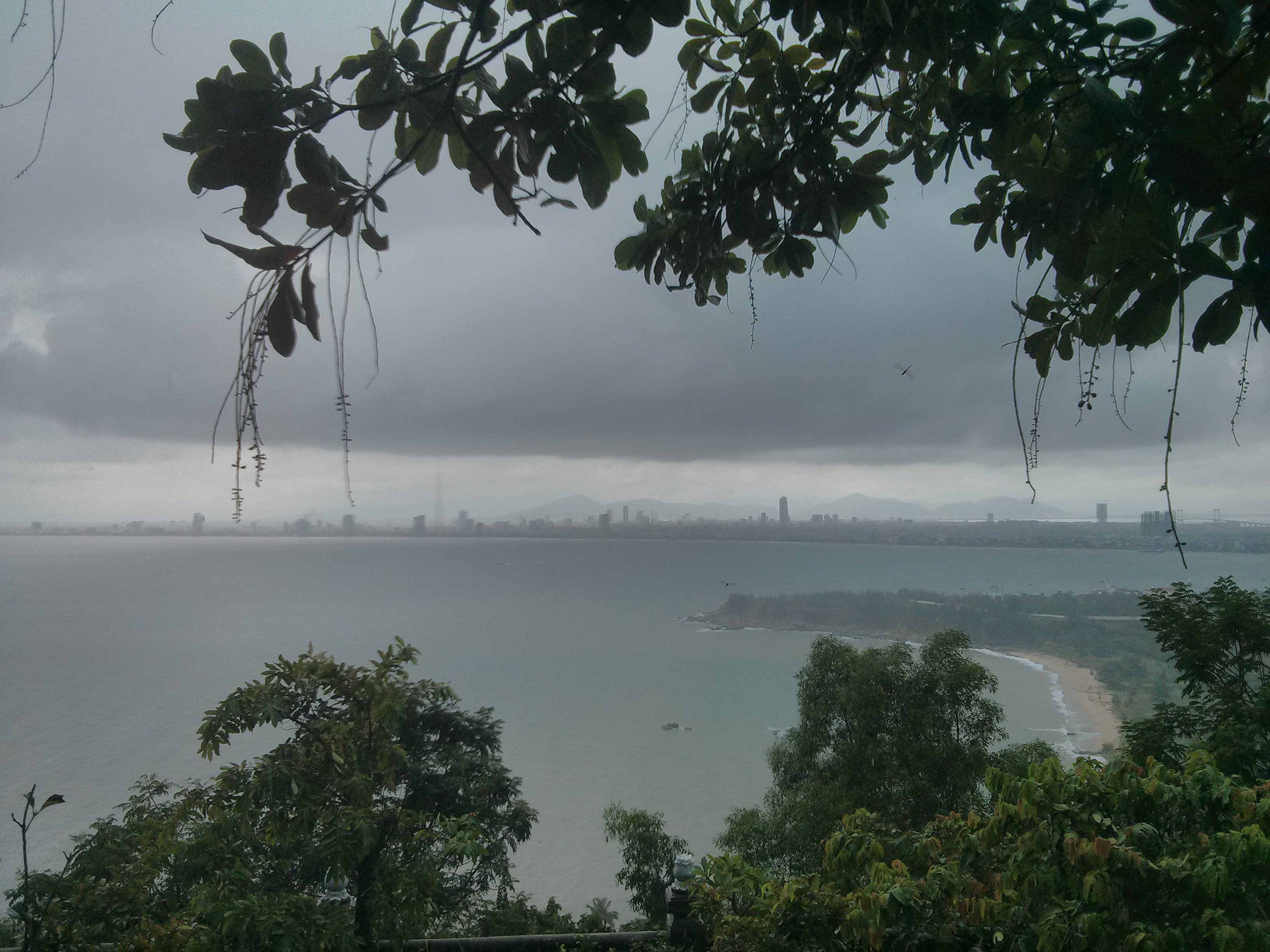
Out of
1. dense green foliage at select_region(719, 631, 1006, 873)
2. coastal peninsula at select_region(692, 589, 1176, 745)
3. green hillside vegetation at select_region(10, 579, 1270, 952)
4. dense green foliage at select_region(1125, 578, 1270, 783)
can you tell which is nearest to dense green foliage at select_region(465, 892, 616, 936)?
green hillside vegetation at select_region(10, 579, 1270, 952)

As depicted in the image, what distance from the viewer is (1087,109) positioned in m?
0.81

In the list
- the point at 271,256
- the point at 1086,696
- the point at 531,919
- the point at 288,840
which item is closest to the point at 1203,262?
the point at 271,256

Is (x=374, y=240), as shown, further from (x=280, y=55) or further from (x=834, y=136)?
(x=834, y=136)

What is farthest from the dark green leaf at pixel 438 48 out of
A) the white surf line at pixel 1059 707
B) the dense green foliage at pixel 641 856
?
the white surf line at pixel 1059 707

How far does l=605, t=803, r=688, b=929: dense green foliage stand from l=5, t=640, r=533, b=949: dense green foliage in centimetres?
269

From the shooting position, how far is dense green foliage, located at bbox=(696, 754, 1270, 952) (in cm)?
133

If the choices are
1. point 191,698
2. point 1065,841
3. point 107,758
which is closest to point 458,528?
point 107,758

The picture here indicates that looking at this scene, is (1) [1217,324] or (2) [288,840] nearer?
(1) [1217,324]

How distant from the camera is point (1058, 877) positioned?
56.0 inches

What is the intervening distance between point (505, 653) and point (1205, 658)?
15185 mm

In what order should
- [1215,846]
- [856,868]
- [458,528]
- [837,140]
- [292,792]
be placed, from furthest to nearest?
[458,528] → [292,792] → [856,868] → [1215,846] → [837,140]

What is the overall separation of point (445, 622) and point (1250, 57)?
17.8 m

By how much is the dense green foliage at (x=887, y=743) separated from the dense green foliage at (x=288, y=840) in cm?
338

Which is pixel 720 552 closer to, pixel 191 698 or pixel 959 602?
pixel 959 602
